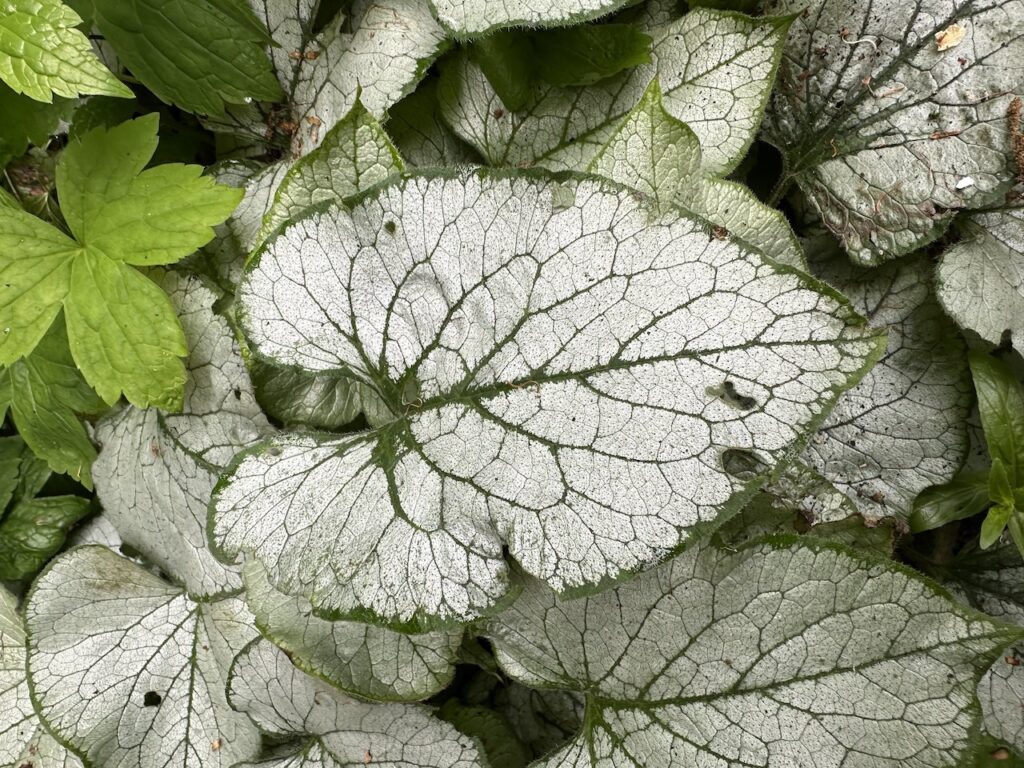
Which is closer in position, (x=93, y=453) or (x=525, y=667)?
(x=525, y=667)

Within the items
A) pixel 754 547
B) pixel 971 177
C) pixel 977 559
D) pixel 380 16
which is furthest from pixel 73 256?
pixel 977 559

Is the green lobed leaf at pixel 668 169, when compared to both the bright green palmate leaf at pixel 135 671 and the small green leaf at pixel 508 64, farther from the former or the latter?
the bright green palmate leaf at pixel 135 671

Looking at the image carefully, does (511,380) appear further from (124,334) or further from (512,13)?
(124,334)

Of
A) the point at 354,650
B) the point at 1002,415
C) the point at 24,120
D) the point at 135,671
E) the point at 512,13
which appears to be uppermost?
the point at 512,13

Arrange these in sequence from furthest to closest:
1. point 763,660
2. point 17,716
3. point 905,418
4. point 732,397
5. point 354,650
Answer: point 17,716
point 905,418
point 354,650
point 763,660
point 732,397

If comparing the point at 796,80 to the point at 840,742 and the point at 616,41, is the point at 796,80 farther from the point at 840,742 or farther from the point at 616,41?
the point at 840,742

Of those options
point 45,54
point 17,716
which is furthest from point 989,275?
point 17,716

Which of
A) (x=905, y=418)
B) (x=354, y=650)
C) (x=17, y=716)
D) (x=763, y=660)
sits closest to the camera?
(x=763, y=660)
